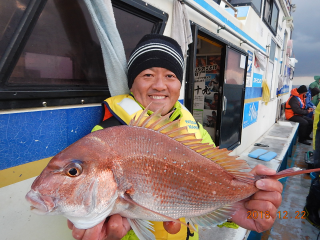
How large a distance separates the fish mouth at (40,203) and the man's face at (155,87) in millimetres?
1051

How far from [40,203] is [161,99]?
1.15m

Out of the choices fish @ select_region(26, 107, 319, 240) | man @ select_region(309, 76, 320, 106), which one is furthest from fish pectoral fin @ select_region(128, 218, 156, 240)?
man @ select_region(309, 76, 320, 106)

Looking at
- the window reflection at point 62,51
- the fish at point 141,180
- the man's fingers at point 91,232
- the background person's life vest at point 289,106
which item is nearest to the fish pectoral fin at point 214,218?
the fish at point 141,180

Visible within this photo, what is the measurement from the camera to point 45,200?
2.51ft

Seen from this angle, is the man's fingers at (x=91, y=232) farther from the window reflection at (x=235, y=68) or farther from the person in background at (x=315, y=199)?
the window reflection at (x=235, y=68)

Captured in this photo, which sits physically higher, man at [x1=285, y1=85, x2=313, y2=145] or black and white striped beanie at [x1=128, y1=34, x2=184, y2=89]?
black and white striped beanie at [x1=128, y1=34, x2=184, y2=89]

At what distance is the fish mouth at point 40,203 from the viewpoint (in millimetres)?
755

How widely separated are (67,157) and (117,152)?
0.22m

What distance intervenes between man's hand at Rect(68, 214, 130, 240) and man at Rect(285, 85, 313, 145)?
1168 cm

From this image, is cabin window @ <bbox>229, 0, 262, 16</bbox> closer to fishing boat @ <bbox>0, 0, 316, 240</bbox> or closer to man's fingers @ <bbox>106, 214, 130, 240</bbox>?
fishing boat @ <bbox>0, 0, 316, 240</bbox>

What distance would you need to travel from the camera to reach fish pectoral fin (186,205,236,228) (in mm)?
1185

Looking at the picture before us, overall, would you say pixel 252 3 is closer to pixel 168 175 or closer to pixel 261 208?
pixel 261 208

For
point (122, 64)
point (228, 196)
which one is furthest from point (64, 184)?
point (122, 64)

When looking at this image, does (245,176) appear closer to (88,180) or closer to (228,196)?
(228,196)
